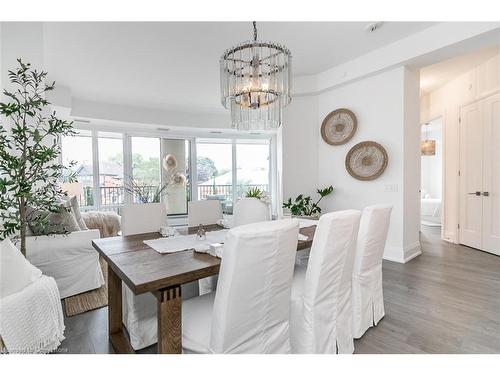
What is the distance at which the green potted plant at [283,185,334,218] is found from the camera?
4.23 meters

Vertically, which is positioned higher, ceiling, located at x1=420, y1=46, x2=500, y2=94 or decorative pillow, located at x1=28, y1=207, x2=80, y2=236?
ceiling, located at x1=420, y1=46, x2=500, y2=94

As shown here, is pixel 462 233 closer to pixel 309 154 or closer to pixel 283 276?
pixel 309 154

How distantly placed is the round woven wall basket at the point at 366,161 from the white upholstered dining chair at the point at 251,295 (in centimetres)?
291

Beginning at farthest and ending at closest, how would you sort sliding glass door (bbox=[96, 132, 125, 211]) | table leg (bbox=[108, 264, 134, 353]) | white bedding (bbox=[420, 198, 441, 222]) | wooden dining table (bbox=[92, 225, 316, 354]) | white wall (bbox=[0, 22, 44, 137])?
white bedding (bbox=[420, 198, 441, 222]) < sliding glass door (bbox=[96, 132, 125, 211]) < white wall (bbox=[0, 22, 44, 137]) < table leg (bbox=[108, 264, 134, 353]) < wooden dining table (bbox=[92, 225, 316, 354])

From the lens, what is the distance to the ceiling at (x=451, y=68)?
364 centimetres

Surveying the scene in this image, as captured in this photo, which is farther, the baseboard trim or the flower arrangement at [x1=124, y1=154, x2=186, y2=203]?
the flower arrangement at [x1=124, y1=154, x2=186, y2=203]

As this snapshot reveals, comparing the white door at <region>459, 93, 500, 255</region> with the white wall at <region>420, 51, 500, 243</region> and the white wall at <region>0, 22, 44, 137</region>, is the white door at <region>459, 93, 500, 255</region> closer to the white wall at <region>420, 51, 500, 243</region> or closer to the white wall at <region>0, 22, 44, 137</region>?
the white wall at <region>420, 51, 500, 243</region>

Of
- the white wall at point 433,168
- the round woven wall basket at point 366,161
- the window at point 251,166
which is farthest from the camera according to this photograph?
the white wall at point 433,168

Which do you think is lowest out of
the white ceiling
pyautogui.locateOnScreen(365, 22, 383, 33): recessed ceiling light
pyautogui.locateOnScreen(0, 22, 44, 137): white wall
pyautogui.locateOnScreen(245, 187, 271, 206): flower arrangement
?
pyautogui.locateOnScreen(245, 187, 271, 206): flower arrangement

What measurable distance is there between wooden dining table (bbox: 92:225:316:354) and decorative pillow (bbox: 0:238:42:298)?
45cm

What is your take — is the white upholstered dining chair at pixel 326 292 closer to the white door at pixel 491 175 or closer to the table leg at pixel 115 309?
the table leg at pixel 115 309

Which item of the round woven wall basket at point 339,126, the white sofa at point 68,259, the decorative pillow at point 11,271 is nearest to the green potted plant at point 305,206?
the round woven wall basket at point 339,126

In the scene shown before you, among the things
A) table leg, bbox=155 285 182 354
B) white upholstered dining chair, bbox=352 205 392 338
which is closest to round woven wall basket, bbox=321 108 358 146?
white upholstered dining chair, bbox=352 205 392 338

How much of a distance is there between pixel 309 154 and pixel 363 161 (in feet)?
2.96
